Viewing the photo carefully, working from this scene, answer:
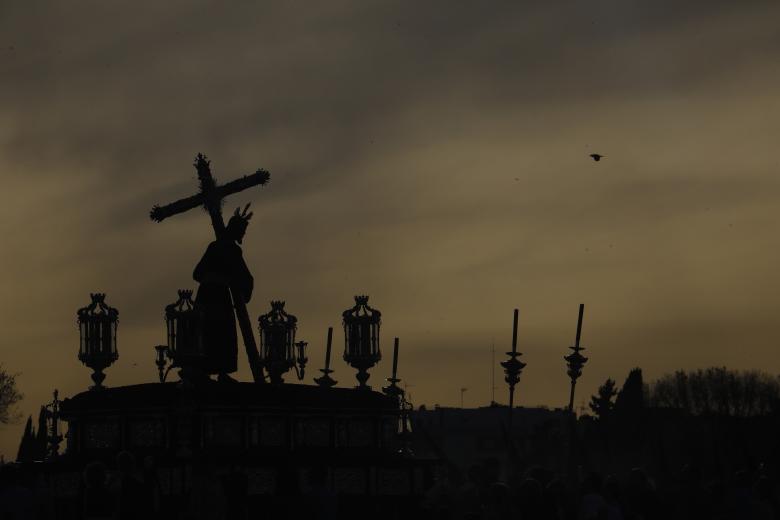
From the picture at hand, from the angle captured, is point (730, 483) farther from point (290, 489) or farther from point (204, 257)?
point (204, 257)

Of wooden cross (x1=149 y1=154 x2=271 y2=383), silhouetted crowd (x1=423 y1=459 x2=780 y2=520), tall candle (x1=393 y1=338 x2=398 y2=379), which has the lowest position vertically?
silhouetted crowd (x1=423 y1=459 x2=780 y2=520)

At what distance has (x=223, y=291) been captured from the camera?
159 ft

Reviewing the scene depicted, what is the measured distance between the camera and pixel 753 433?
111 metres

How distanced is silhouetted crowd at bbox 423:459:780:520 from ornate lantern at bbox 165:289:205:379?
1458 cm

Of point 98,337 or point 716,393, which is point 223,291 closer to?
point 98,337

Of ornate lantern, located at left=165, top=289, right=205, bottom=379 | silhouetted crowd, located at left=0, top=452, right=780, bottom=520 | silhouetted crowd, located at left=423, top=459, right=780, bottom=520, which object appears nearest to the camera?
silhouetted crowd, located at left=0, top=452, right=780, bottom=520

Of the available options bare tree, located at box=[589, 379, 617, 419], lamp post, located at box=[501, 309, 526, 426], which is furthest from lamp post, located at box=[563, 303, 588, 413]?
bare tree, located at box=[589, 379, 617, 419]

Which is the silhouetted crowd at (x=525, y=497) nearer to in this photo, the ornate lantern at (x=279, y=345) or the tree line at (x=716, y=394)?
the ornate lantern at (x=279, y=345)

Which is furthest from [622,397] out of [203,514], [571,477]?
[203,514]

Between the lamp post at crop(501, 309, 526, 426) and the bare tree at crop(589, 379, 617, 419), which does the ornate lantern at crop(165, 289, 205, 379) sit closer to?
the lamp post at crop(501, 309, 526, 426)

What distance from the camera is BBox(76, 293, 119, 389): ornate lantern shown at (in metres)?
48.9

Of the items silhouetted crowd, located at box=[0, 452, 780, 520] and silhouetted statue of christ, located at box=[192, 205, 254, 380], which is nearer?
silhouetted crowd, located at box=[0, 452, 780, 520]

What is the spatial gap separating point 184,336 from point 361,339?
6.89 m

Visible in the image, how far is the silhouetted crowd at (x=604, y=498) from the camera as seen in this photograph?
26.0m
